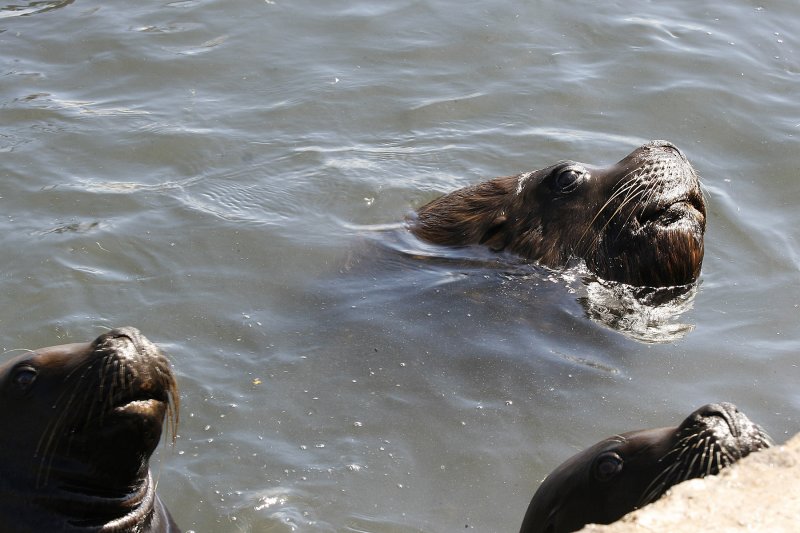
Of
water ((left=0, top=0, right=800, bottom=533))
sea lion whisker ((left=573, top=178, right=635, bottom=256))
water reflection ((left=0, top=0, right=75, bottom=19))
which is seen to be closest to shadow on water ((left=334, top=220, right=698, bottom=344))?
water ((left=0, top=0, right=800, bottom=533))

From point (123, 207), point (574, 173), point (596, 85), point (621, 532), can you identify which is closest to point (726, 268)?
point (574, 173)

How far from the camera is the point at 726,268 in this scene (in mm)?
8750

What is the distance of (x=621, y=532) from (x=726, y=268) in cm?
508

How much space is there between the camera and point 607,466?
15.8ft

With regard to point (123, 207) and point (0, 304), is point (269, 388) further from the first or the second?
point (123, 207)

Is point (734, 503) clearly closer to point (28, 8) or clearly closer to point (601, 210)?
point (601, 210)

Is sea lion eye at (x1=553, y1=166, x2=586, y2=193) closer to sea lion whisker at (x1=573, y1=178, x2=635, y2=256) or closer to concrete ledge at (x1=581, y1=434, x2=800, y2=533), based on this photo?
sea lion whisker at (x1=573, y1=178, x2=635, y2=256)

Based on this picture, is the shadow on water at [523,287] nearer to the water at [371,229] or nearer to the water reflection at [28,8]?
the water at [371,229]

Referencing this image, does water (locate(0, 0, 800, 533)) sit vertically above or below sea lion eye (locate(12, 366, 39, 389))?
below

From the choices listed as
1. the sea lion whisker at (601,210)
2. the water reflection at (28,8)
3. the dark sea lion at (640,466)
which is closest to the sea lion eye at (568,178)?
the sea lion whisker at (601,210)

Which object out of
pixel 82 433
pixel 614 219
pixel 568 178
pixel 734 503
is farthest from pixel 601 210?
pixel 734 503

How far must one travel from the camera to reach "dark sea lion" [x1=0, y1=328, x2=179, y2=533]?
5621 millimetres

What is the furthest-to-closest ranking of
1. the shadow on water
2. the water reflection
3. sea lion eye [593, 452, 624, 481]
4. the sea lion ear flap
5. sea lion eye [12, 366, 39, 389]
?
the water reflection → the sea lion ear flap → the shadow on water → sea lion eye [12, 366, 39, 389] → sea lion eye [593, 452, 624, 481]

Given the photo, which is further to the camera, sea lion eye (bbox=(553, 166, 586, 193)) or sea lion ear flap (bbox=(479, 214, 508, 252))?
sea lion ear flap (bbox=(479, 214, 508, 252))
